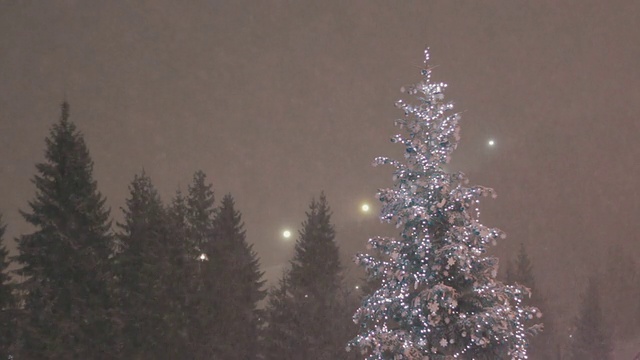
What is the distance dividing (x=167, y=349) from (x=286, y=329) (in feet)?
34.3

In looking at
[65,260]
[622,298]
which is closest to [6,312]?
[65,260]

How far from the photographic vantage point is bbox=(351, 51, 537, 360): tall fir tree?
15.0 metres

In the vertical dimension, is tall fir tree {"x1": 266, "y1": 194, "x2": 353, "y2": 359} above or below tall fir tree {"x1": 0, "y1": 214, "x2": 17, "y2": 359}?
above

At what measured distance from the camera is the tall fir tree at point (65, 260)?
2062 cm

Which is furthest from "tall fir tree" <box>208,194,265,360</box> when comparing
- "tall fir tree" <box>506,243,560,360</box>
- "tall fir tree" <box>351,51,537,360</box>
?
"tall fir tree" <box>506,243,560,360</box>

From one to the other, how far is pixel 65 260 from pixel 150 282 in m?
6.42

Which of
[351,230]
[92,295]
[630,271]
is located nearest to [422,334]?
[92,295]

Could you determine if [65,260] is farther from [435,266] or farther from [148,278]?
[435,266]

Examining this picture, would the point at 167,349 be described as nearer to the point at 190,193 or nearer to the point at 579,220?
the point at 190,193

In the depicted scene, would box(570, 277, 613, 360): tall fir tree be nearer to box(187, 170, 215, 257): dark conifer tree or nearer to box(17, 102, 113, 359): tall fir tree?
box(187, 170, 215, 257): dark conifer tree

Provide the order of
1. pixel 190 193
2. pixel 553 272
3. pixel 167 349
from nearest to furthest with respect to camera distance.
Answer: pixel 167 349 < pixel 190 193 < pixel 553 272

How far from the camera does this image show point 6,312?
21.5 meters

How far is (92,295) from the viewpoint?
21766mm

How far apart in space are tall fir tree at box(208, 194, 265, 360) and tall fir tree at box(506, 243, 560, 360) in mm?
29371
